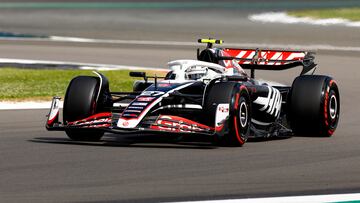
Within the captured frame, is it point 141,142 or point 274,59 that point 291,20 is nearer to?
point 274,59

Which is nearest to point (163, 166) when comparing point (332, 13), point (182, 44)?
point (182, 44)

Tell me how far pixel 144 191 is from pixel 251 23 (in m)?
41.7

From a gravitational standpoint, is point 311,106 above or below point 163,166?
above

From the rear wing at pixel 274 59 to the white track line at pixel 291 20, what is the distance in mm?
31681

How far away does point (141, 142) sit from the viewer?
13.1m

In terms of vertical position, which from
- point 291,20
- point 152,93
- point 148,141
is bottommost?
point 291,20

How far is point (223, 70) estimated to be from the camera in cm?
1400

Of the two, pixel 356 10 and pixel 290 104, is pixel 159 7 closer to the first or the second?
pixel 356 10

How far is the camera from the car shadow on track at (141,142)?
499 inches

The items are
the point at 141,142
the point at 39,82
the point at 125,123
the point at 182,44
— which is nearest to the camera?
the point at 125,123

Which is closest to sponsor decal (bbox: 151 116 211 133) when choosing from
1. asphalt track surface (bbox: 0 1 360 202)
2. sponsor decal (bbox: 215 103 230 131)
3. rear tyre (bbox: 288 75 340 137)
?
sponsor decal (bbox: 215 103 230 131)

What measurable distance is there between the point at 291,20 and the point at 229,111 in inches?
1533

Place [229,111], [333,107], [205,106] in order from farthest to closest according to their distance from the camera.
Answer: [333,107], [205,106], [229,111]

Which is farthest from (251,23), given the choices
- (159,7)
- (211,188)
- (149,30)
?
(211,188)
